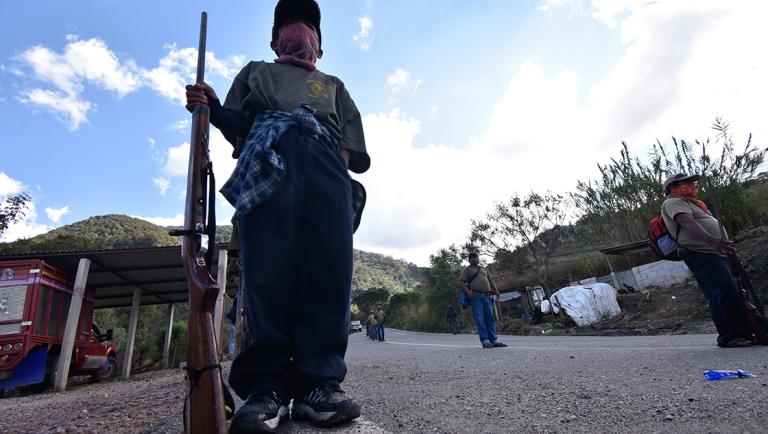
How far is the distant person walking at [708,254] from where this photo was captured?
345cm

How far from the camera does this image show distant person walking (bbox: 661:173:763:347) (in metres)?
3.45

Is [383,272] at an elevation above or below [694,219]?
above

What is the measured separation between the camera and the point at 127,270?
35.9 feet

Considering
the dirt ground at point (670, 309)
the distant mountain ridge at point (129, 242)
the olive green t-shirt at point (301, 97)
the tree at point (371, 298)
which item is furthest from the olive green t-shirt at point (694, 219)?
the tree at point (371, 298)

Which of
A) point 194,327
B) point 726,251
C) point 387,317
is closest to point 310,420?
point 194,327

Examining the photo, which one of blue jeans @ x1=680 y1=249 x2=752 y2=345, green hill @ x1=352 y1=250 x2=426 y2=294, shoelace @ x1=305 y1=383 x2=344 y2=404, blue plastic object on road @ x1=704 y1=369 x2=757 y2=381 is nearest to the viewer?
shoelace @ x1=305 y1=383 x2=344 y2=404

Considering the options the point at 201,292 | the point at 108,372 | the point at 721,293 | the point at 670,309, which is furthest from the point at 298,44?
the point at 108,372

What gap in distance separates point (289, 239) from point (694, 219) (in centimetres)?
391

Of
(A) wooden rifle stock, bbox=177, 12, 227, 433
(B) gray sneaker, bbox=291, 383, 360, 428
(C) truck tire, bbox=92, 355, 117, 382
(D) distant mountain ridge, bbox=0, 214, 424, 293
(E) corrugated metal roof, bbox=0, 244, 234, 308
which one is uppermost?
(D) distant mountain ridge, bbox=0, 214, 424, 293

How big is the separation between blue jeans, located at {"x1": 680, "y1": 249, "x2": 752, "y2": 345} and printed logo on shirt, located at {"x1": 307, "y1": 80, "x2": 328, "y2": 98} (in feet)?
12.5

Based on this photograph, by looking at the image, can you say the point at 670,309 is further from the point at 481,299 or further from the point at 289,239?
the point at 289,239

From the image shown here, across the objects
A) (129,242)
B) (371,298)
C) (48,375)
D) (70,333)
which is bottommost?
(48,375)

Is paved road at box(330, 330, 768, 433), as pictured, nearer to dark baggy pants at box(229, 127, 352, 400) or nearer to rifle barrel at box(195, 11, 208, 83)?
dark baggy pants at box(229, 127, 352, 400)

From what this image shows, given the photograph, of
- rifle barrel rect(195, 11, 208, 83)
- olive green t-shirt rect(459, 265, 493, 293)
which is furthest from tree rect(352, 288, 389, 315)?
rifle barrel rect(195, 11, 208, 83)
